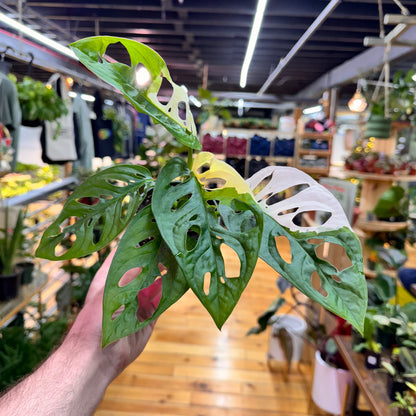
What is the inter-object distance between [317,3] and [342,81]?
9.66 feet

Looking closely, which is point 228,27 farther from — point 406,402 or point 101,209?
point 101,209

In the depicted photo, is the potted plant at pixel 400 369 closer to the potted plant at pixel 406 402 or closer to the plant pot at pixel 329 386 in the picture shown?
the potted plant at pixel 406 402

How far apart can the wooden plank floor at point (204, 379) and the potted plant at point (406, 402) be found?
3.92ft

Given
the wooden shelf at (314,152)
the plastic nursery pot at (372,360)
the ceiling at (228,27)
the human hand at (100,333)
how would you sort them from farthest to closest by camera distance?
the wooden shelf at (314,152) < the ceiling at (228,27) < the plastic nursery pot at (372,360) < the human hand at (100,333)

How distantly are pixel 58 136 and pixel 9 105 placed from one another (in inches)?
39.7

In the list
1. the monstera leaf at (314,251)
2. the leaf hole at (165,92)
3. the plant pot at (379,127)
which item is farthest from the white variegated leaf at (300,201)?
the plant pot at (379,127)

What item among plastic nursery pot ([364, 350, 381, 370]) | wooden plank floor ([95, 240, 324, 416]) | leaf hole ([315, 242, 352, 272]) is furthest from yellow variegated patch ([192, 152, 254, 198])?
wooden plank floor ([95, 240, 324, 416])

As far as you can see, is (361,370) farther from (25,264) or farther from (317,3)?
(317,3)

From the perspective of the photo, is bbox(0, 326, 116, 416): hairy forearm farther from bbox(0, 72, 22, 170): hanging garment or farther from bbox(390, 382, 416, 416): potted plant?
bbox(0, 72, 22, 170): hanging garment

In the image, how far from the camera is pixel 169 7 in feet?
13.8

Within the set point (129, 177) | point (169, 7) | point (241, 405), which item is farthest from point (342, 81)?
point (129, 177)

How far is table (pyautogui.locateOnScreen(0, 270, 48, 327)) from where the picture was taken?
6.40 ft

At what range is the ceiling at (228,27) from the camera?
4.14m

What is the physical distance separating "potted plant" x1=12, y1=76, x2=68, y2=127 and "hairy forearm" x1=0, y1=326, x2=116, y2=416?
2137mm
